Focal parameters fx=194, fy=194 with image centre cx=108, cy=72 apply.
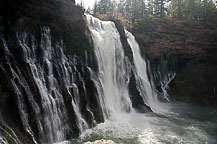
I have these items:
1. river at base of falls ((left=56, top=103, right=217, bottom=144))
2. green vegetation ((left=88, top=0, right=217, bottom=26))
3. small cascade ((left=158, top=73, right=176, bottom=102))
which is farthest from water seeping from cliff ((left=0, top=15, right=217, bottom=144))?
green vegetation ((left=88, top=0, right=217, bottom=26))

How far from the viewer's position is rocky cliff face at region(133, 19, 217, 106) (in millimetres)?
31875

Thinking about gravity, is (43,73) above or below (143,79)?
above

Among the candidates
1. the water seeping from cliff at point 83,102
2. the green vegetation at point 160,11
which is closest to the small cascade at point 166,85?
the water seeping from cliff at point 83,102

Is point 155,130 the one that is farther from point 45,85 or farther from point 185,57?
point 185,57

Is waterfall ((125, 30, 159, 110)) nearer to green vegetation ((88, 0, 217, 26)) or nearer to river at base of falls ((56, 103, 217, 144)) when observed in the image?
river at base of falls ((56, 103, 217, 144))

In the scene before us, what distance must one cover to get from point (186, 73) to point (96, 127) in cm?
2384

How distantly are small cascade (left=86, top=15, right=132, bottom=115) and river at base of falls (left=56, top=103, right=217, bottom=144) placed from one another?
1.59m

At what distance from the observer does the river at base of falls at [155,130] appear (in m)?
14.3

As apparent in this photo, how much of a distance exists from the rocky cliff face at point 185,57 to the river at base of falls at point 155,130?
9585 mm

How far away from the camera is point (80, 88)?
1697 cm

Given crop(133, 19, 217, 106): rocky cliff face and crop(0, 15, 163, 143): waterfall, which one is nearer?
crop(0, 15, 163, 143): waterfall

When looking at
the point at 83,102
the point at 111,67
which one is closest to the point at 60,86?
the point at 83,102

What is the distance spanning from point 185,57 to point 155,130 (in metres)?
23.0

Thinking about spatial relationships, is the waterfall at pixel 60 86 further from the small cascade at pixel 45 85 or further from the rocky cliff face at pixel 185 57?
the rocky cliff face at pixel 185 57
